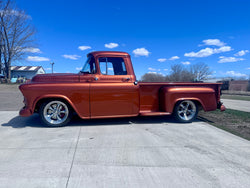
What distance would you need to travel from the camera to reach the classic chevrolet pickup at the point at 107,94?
12.1 feet

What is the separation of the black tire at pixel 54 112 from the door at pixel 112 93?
72cm

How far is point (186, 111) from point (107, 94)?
2.52 m

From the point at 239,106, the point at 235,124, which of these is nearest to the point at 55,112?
the point at 235,124

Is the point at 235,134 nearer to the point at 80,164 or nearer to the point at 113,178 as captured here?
the point at 113,178

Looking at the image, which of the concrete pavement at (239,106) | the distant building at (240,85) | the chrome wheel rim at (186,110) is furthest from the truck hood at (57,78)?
the distant building at (240,85)

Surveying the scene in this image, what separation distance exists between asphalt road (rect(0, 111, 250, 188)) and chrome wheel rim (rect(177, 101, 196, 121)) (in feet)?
1.96

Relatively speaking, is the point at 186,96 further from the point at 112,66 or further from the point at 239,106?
the point at 239,106

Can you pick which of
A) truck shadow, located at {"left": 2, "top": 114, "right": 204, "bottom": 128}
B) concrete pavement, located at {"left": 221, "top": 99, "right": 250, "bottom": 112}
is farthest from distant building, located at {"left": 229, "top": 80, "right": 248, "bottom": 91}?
truck shadow, located at {"left": 2, "top": 114, "right": 204, "bottom": 128}

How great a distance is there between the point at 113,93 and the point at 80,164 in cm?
200

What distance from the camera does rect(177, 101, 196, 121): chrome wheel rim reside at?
4.35 meters

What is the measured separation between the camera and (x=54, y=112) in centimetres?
383

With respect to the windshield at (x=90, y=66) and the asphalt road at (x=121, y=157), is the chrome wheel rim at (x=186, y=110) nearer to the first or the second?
the asphalt road at (x=121, y=157)

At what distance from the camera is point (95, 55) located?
4.00 m

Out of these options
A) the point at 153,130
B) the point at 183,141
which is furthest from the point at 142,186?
the point at 153,130
